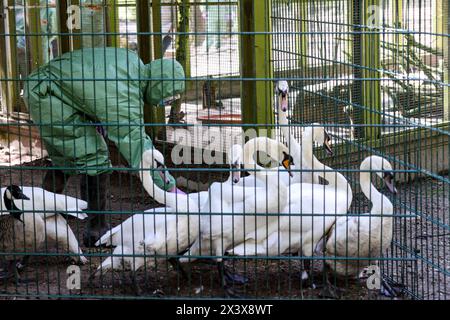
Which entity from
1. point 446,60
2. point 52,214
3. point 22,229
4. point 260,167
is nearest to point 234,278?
point 260,167

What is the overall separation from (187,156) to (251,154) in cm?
218

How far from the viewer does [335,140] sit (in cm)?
669

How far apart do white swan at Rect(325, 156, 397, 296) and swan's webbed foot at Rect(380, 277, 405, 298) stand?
0.17 meters

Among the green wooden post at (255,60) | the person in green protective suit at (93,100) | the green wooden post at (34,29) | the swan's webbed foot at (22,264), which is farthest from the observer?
the green wooden post at (34,29)

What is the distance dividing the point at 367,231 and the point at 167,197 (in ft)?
4.16

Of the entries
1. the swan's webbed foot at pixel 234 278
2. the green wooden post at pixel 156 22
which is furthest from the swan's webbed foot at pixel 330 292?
the green wooden post at pixel 156 22

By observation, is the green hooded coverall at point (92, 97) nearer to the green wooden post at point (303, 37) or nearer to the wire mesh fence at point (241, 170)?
the wire mesh fence at point (241, 170)

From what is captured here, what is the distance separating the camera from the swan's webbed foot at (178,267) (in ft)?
19.3

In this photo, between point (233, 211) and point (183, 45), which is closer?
point (233, 211)

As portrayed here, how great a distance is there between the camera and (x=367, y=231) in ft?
17.9

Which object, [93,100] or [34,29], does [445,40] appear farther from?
[34,29]

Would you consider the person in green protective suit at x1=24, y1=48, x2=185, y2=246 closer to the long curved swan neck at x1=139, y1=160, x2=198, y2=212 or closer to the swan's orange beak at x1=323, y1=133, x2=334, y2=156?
the long curved swan neck at x1=139, y1=160, x2=198, y2=212
